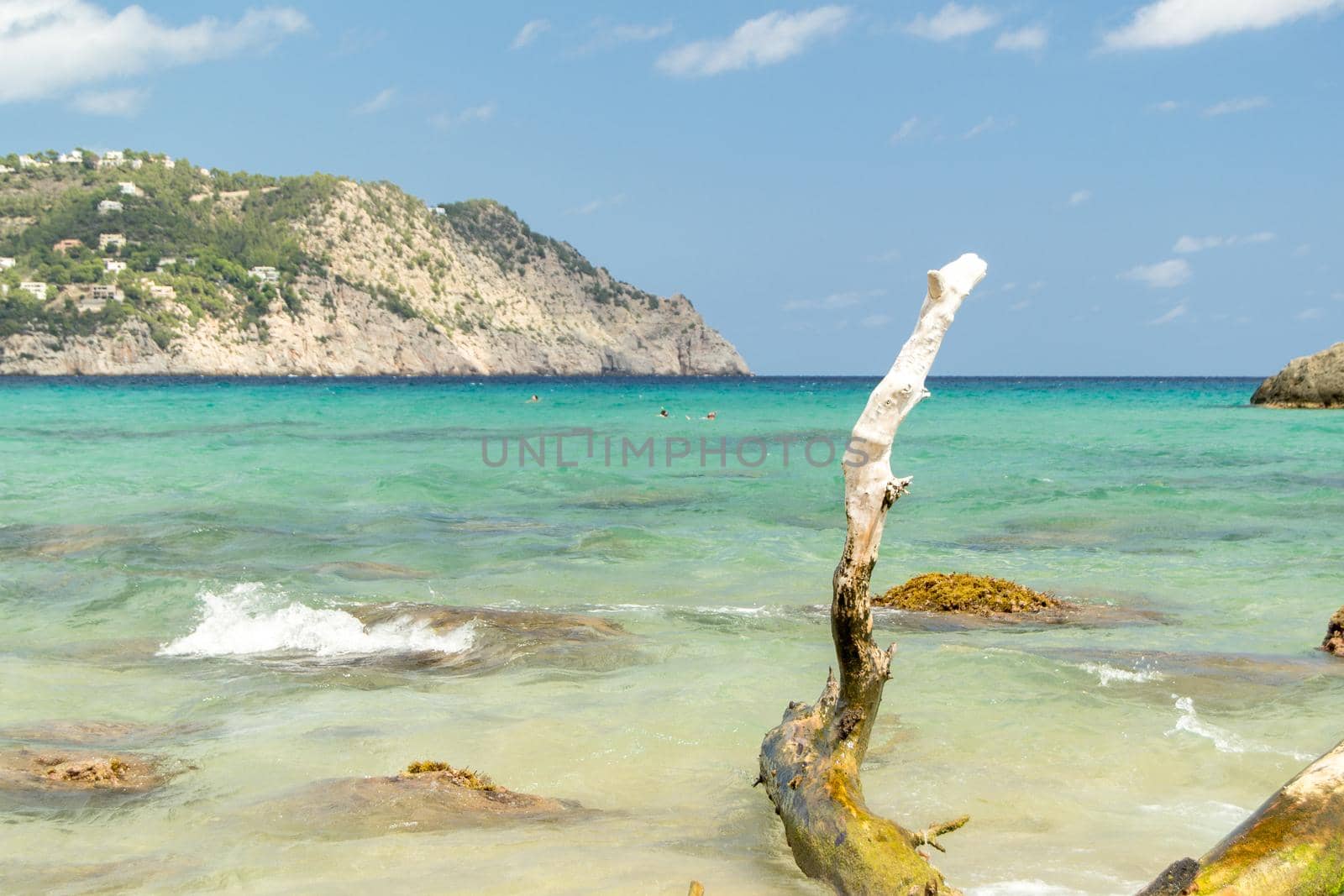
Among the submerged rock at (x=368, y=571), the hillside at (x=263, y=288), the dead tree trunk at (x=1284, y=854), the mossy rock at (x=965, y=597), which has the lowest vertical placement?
the submerged rock at (x=368, y=571)

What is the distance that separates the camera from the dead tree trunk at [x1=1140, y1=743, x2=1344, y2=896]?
3.73m

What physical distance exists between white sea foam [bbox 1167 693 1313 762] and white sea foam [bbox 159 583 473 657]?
5714 mm

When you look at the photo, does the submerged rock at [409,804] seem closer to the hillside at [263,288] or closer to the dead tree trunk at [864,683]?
the dead tree trunk at [864,683]

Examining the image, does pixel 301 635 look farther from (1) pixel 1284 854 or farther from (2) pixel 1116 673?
(1) pixel 1284 854

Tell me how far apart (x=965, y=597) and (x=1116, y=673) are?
2589mm

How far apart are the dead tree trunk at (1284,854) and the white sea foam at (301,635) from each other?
284 inches

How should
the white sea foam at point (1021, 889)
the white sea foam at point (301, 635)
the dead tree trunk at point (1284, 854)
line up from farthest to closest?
the white sea foam at point (301, 635)
the white sea foam at point (1021, 889)
the dead tree trunk at point (1284, 854)

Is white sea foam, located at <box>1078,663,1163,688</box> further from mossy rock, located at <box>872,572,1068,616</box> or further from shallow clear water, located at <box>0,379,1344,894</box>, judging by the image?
mossy rock, located at <box>872,572,1068,616</box>

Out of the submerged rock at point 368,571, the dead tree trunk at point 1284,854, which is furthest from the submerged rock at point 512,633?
the dead tree trunk at point 1284,854

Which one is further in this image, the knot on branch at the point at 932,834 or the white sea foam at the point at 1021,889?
the white sea foam at the point at 1021,889

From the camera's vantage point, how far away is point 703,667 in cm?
950

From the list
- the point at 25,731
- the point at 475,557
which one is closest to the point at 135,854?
the point at 25,731

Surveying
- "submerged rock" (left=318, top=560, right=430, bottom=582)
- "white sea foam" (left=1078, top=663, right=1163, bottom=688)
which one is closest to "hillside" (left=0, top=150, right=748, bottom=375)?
"submerged rock" (left=318, top=560, right=430, bottom=582)

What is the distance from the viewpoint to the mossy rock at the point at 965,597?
11.4 metres
